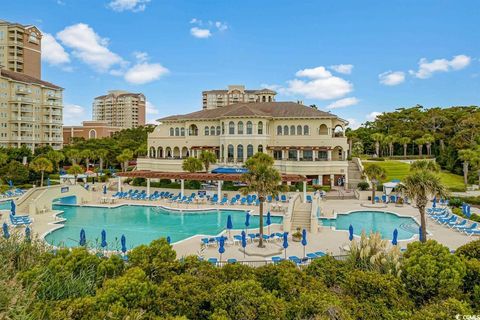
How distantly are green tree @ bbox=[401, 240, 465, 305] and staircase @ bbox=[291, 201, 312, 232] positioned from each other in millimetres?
13341

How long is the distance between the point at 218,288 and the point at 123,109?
156m

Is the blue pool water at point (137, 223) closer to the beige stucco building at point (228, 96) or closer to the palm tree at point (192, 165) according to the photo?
the palm tree at point (192, 165)

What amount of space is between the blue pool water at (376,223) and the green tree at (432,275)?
12888 mm

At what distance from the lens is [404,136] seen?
6719 cm

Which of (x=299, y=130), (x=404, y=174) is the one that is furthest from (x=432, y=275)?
(x=404, y=174)

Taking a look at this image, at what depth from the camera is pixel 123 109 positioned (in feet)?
508

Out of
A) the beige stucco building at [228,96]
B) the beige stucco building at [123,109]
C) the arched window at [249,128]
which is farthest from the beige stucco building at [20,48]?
the beige stucco building at [123,109]

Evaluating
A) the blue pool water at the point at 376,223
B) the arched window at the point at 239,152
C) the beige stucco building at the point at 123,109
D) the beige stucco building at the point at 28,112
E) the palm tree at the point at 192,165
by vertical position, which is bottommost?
the blue pool water at the point at 376,223

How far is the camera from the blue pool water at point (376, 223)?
24.7 m

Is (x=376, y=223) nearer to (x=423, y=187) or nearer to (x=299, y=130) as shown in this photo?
(x=423, y=187)

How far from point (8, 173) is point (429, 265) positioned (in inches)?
1955

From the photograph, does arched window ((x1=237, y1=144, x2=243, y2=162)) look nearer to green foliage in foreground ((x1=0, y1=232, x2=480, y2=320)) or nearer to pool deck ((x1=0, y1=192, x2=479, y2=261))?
pool deck ((x1=0, y1=192, x2=479, y2=261))

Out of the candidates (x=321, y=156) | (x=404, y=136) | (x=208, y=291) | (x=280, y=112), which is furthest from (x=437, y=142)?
(x=208, y=291)

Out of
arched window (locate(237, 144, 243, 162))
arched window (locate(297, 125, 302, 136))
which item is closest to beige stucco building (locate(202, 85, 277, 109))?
arched window (locate(297, 125, 302, 136))
